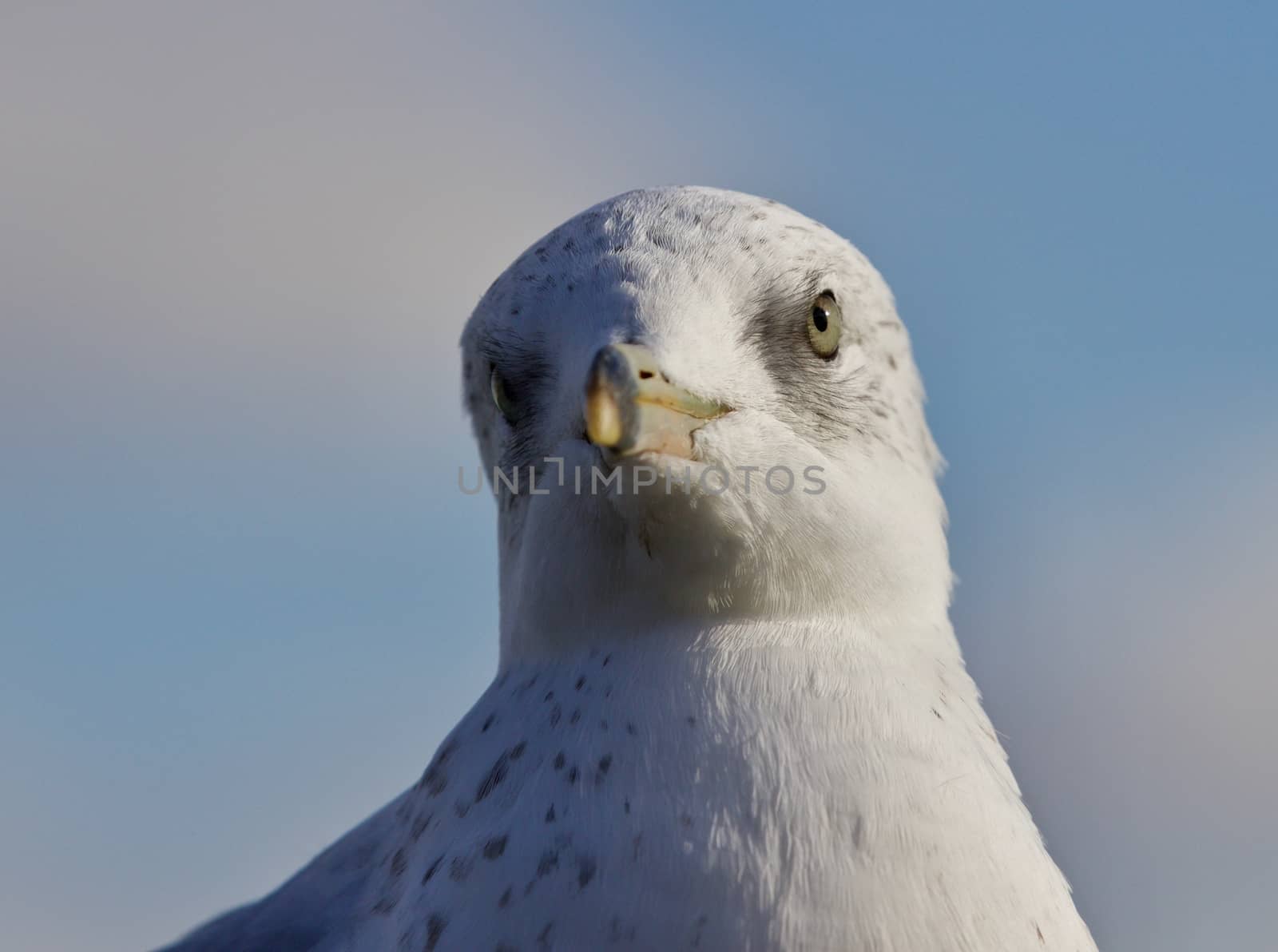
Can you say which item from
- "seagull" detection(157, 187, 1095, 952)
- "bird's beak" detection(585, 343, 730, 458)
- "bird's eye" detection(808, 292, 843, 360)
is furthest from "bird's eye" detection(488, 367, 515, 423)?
"bird's eye" detection(808, 292, 843, 360)

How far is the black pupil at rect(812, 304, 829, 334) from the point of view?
2.72 meters

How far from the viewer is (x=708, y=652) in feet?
8.00

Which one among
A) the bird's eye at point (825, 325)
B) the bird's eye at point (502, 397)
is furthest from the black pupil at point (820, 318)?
the bird's eye at point (502, 397)

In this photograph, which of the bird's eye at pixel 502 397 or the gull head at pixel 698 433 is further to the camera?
the bird's eye at pixel 502 397

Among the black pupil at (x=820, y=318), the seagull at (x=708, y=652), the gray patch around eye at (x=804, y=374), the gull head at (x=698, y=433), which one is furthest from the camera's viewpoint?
the black pupil at (x=820, y=318)

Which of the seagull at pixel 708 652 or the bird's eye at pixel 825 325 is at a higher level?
the bird's eye at pixel 825 325

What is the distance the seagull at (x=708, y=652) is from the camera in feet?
7.11

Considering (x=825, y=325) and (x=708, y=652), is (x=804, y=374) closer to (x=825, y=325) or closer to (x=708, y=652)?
(x=825, y=325)

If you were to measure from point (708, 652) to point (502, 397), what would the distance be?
0.71 m

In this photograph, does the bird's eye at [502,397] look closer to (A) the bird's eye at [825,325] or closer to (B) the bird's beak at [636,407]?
(B) the bird's beak at [636,407]

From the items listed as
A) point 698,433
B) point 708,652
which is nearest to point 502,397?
point 698,433

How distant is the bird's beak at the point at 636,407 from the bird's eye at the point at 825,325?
0.41m

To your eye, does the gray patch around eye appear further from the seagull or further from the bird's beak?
the bird's beak

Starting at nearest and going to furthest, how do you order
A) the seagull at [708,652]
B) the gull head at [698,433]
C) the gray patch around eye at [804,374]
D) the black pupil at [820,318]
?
the seagull at [708,652] → the gull head at [698,433] → the gray patch around eye at [804,374] → the black pupil at [820,318]
